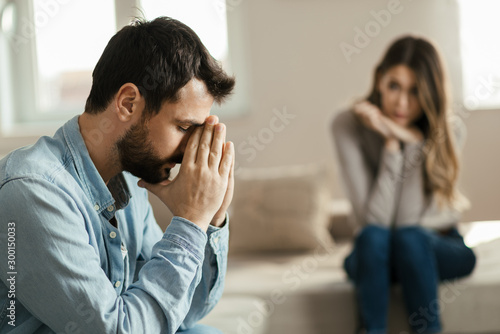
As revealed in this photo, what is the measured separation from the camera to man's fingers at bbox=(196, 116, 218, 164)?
1180 mm

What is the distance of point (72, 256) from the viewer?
98 cm

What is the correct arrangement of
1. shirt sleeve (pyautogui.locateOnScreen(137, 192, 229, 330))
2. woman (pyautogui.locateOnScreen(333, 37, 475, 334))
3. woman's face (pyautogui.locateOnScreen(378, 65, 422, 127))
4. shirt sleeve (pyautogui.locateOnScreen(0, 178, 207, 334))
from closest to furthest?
1. shirt sleeve (pyautogui.locateOnScreen(0, 178, 207, 334))
2. shirt sleeve (pyautogui.locateOnScreen(137, 192, 229, 330))
3. woman (pyautogui.locateOnScreen(333, 37, 475, 334))
4. woman's face (pyautogui.locateOnScreen(378, 65, 422, 127))

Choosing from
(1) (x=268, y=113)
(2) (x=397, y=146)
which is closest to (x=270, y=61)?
(1) (x=268, y=113)

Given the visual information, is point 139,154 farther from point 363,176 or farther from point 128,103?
point 363,176

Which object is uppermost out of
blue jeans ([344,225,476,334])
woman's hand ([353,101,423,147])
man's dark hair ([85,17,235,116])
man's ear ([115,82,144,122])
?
man's dark hair ([85,17,235,116])

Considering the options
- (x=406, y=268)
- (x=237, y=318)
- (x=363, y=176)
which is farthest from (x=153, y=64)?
(x=363, y=176)

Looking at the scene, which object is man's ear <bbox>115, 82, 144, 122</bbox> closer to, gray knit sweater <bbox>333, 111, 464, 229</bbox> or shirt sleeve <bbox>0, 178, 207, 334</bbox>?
shirt sleeve <bbox>0, 178, 207, 334</bbox>

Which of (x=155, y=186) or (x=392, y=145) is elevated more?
(x=155, y=186)

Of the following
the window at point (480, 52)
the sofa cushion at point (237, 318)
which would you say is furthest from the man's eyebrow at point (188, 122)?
the window at point (480, 52)

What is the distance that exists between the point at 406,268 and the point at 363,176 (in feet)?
1.52

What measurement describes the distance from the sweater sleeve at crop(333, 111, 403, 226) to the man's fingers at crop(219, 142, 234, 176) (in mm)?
1357

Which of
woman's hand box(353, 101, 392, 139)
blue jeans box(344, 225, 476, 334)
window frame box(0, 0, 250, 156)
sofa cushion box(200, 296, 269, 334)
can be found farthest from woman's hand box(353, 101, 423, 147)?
window frame box(0, 0, 250, 156)

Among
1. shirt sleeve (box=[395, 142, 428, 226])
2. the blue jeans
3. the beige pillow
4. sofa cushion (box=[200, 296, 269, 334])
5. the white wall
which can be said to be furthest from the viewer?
the white wall

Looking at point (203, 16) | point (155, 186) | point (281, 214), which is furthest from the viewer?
point (203, 16)
